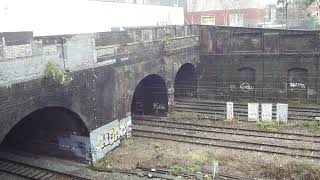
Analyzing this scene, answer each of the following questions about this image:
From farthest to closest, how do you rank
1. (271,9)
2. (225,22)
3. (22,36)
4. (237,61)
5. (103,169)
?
(271,9) < (225,22) < (237,61) < (103,169) < (22,36)

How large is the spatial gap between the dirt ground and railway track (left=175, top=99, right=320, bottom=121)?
3392 mm

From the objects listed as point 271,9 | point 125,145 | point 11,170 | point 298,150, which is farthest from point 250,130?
point 271,9

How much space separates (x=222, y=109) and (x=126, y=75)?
953 centimetres

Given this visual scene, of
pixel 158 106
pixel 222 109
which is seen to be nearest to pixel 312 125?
pixel 222 109

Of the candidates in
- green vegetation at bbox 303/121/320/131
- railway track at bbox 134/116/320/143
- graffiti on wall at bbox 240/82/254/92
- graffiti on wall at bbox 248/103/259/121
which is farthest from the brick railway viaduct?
graffiti on wall at bbox 248/103/259/121

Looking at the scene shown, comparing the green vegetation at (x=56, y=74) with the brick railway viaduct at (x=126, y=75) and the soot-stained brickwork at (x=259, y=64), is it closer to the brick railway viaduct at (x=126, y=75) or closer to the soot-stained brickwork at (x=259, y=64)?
the brick railway viaduct at (x=126, y=75)

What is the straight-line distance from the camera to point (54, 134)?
58.2 ft

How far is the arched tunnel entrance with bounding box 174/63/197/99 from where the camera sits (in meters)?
29.0

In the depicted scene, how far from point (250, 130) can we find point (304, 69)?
8.03 m

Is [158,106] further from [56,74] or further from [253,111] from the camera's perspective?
[56,74]

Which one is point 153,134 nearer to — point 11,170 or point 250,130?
point 250,130

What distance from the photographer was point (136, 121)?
79.3 feet

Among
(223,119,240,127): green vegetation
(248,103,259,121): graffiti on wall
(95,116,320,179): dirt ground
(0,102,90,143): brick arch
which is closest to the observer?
(0,102,90,143): brick arch

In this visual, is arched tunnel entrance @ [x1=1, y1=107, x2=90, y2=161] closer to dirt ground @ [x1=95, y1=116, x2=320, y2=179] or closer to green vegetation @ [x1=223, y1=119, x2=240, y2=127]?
dirt ground @ [x1=95, y1=116, x2=320, y2=179]
